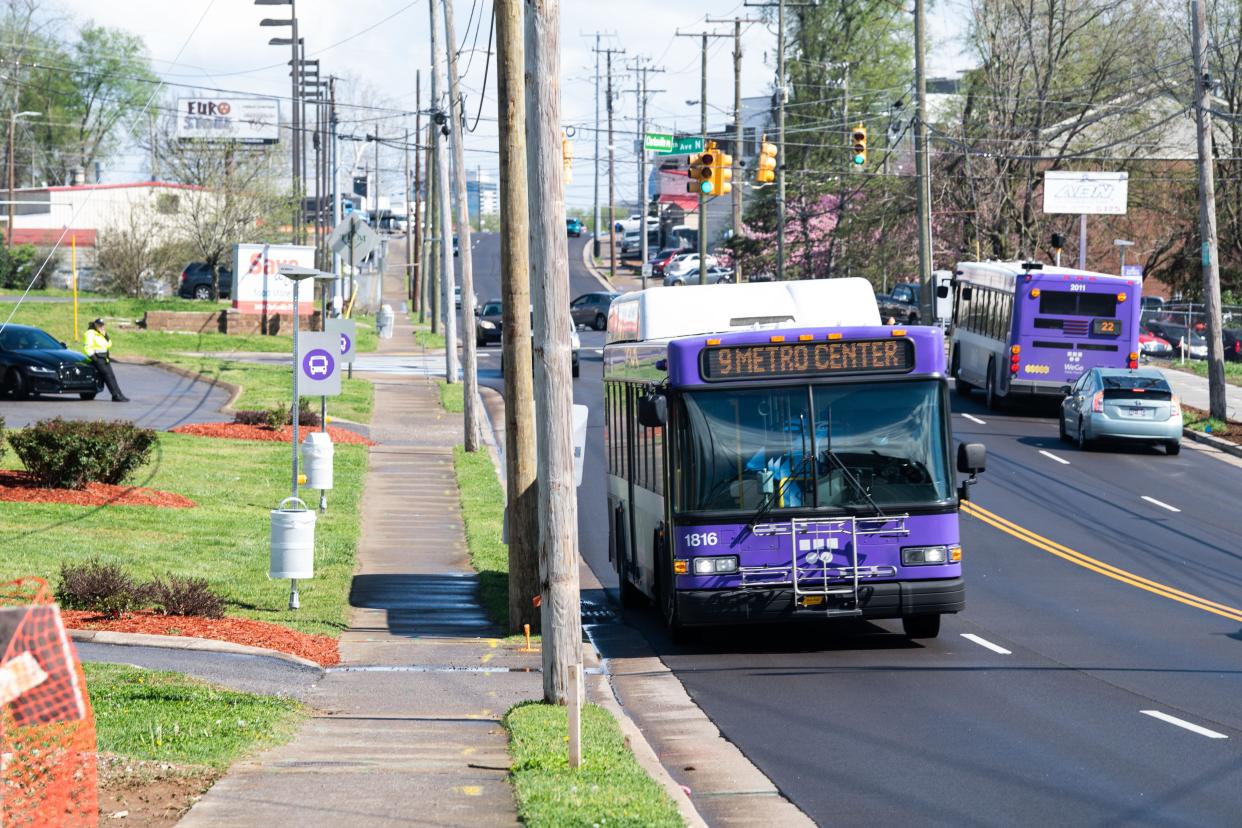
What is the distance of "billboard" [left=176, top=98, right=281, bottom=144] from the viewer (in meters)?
132

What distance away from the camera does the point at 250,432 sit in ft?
107

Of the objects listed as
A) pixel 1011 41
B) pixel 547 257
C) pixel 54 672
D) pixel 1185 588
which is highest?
pixel 1011 41

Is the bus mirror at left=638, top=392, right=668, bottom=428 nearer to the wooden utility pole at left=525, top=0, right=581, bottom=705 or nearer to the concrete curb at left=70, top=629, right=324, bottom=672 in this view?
the wooden utility pole at left=525, top=0, right=581, bottom=705

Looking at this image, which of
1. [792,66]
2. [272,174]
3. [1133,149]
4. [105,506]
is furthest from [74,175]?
[105,506]

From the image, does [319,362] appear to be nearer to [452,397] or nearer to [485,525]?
[485,525]

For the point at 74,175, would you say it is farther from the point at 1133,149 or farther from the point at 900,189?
the point at 1133,149

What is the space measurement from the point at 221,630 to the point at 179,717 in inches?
176

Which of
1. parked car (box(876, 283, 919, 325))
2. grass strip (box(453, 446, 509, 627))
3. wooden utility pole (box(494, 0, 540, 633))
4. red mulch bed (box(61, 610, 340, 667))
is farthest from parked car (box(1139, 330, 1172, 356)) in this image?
red mulch bed (box(61, 610, 340, 667))

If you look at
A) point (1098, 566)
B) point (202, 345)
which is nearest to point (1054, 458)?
point (1098, 566)

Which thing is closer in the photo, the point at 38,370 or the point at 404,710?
the point at 404,710

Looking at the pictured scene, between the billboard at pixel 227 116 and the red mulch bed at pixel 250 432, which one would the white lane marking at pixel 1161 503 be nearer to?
the red mulch bed at pixel 250 432

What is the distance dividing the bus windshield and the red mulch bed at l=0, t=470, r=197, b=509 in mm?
10632

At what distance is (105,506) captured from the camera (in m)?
22.3

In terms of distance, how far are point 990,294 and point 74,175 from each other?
8316 centimetres
